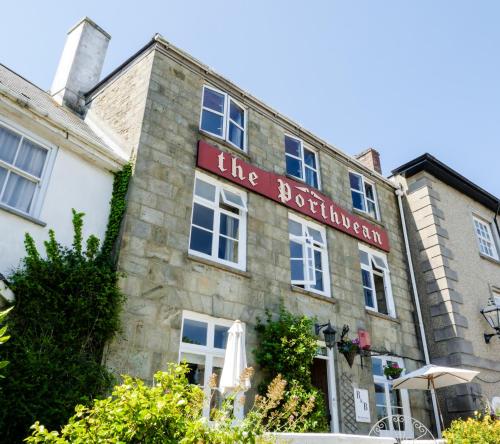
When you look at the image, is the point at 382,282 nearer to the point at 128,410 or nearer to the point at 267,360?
the point at 267,360

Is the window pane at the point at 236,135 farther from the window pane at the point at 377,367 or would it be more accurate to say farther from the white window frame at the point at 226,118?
the window pane at the point at 377,367

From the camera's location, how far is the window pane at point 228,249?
31.2 feet

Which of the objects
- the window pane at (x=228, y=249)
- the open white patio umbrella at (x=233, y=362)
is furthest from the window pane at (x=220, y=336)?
the window pane at (x=228, y=249)

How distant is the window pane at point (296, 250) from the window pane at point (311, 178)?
2267 millimetres

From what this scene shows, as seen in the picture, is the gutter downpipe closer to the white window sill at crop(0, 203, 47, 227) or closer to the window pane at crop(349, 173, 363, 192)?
the window pane at crop(349, 173, 363, 192)

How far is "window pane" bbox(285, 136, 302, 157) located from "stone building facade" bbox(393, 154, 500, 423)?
4477 millimetres

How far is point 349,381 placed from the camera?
991cm

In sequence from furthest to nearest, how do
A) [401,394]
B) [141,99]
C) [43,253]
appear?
A: [401,394] → [141,99] → [43,253]

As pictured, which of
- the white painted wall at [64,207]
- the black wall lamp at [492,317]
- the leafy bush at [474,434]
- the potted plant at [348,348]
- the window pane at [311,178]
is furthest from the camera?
the window pane at [311,178]

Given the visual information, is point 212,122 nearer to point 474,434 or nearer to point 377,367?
point 377,367

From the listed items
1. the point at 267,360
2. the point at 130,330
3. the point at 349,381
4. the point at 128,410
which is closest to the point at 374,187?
the point at 349,381

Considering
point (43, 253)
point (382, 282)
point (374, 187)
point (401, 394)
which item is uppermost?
point (374, 187)

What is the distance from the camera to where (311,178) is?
12.8 meters

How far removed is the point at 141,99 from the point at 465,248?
10.9m
